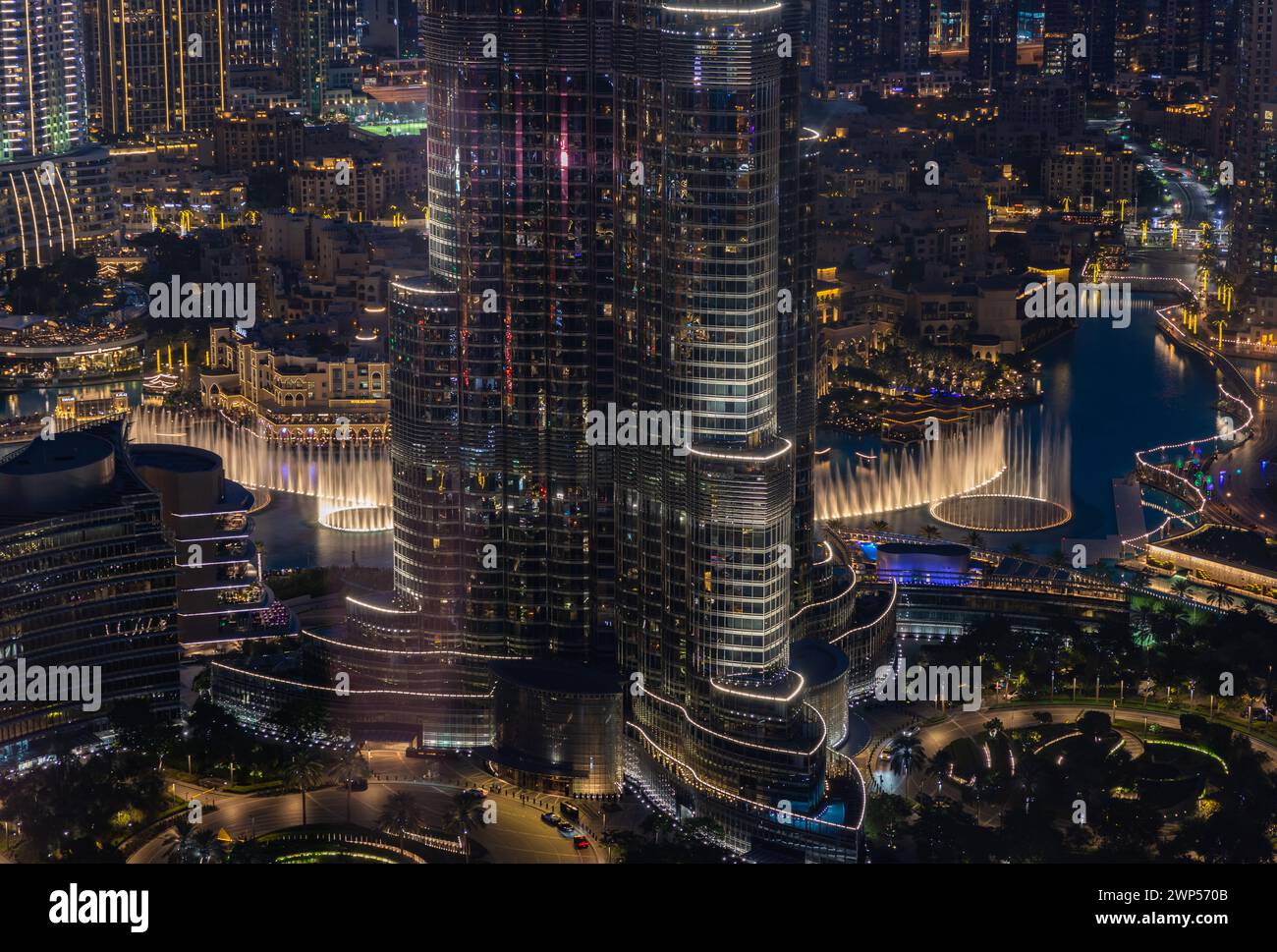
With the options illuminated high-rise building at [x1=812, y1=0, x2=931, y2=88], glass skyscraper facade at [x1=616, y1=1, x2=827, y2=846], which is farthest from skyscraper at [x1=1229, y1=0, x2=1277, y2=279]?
illuminated high-rise building at [x1=812, y1=0, x2=931, y2=88]

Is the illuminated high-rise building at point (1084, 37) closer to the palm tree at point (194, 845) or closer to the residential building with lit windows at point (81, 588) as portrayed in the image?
the residential building with lit windows at point (81, 588)

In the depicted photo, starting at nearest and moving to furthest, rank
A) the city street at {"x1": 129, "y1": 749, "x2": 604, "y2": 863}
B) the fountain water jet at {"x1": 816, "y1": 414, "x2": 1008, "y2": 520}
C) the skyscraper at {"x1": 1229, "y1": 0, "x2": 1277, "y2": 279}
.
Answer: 1. the city street at {"x1": 129, "y1": 749, "x2": 604, "y2": 863}
2. the fountain water jet at {"x1": 816, "y1": 414, "x2": 1008, "y2": 520}
3. the skyscraper at {"x1": 1229, "y1": 0, "x2": 1277, "y2": 279}

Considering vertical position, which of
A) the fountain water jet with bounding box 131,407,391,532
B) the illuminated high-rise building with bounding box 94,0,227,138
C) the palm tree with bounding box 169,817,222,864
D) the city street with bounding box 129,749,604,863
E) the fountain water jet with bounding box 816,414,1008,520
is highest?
the illuminated high-rise building with bounding box 94,0,227,138

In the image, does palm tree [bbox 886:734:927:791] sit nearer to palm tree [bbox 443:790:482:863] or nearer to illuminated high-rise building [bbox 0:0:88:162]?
palm tree [bbox 443:790:482:863]

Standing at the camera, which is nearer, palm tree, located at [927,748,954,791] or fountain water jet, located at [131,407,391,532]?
palm tree, located at [927,748,954,791]

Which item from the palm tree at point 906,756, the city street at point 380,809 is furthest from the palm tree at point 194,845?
the palm tree at point 906,756

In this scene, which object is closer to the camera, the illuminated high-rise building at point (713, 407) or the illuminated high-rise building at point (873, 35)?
the illuminated high-rise building at point (713, 407)
